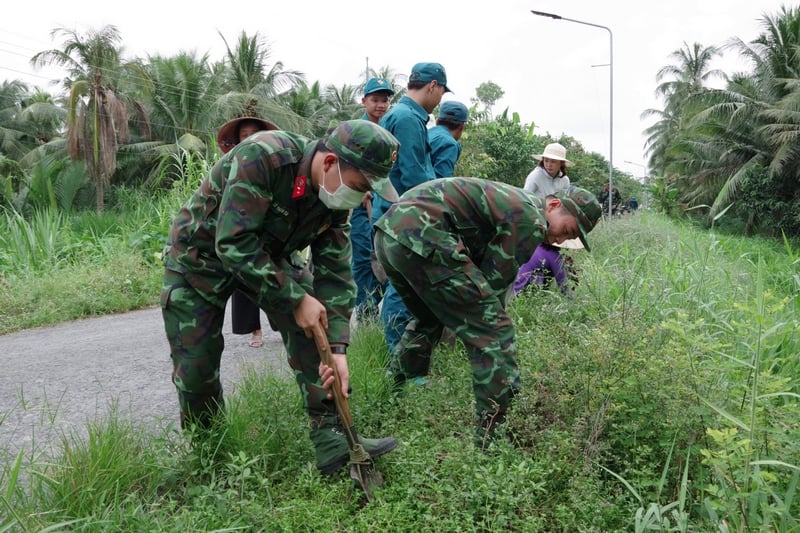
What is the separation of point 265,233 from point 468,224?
1084 millimetres

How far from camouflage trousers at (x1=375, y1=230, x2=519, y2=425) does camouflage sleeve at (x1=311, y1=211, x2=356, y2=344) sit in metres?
0.36

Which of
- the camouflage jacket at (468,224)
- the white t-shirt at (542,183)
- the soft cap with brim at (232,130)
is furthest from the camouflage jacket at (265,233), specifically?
the white t-shirt at (542,183)

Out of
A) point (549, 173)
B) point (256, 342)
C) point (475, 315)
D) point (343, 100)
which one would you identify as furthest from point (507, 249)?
point (343, 100)

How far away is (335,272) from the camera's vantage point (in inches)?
112

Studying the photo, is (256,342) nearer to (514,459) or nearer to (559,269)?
(559,269)

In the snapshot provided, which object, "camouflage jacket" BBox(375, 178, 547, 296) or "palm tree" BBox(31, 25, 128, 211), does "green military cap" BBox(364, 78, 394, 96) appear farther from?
"palm tree" BBox(31, 25, 128, 211)

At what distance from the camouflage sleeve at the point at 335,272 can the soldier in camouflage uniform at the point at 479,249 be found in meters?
0.34

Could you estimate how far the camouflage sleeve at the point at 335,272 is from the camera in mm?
2816

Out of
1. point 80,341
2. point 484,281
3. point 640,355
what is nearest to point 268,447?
point 484,281

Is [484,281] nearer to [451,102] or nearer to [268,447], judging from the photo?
[268,447]

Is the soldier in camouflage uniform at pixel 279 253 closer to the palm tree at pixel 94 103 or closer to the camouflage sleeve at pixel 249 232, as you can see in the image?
the camouflage sleeve at pixel 249 232

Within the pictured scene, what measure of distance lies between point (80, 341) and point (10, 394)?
1499mm

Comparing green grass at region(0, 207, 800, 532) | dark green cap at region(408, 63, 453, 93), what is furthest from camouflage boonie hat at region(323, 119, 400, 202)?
dark green cap at region(408, 63, 453, 93)

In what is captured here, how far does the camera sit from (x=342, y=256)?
9.41 ft
